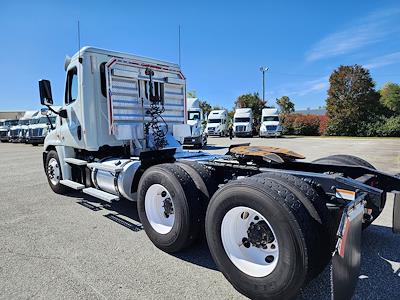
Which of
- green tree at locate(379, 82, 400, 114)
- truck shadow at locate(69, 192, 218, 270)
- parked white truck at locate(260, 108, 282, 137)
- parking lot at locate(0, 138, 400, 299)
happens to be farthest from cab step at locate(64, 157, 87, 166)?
green tree at locate(379, 82, 400, 114)

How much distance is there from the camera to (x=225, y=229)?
3.12 meters

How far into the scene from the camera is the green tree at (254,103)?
50.3 meters

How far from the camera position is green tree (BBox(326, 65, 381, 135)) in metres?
40.1

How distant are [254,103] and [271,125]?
55.4ft

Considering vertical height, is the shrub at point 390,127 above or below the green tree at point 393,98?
below

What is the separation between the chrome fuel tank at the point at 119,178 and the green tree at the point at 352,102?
40.5 meters

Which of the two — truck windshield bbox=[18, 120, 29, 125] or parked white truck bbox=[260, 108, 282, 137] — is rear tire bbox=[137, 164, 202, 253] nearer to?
truck windshield bbox=[18, 120, 29, 125]

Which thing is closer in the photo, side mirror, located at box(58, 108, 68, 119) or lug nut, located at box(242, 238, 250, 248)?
lug nut, located at box(242, 238, 250, 248)

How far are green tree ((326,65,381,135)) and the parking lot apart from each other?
3865 cm

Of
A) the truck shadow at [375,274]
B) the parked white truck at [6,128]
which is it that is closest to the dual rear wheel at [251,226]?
the truck shadow at [375,274]

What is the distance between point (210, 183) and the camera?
378 cm

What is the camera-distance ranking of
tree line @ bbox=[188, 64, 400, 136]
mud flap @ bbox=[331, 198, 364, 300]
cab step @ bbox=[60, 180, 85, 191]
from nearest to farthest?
mud flap @ bbox=[331, 198, 364, 300] < cab step @ bbox=[60, 180, 85, 191] < tree line @ bbox=[188, 64, 400, 136]

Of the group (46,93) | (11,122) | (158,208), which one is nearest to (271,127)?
(11,122)

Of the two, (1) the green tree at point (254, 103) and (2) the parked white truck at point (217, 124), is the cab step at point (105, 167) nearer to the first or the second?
(2) the parked white truck at point (217, 124)
